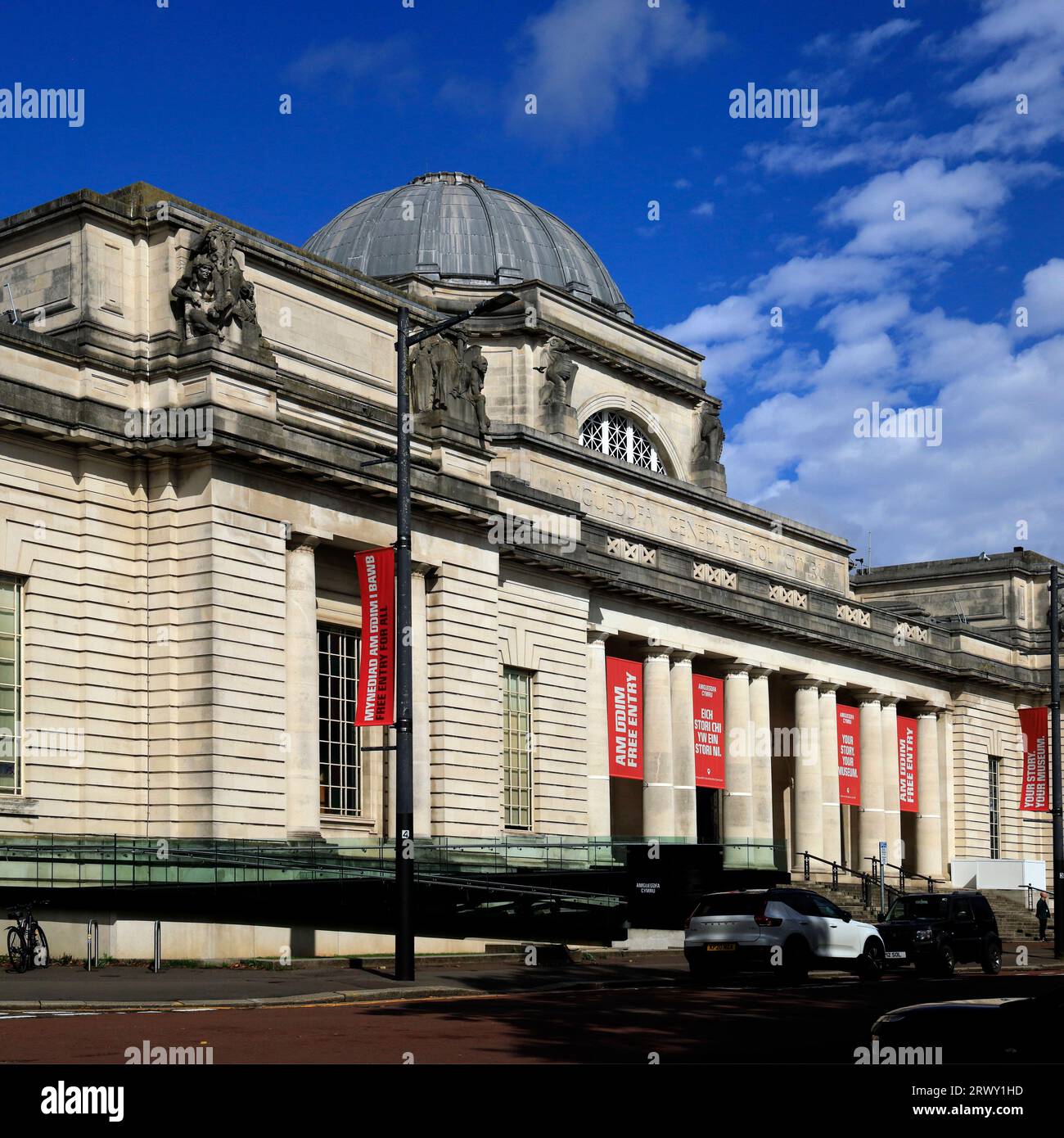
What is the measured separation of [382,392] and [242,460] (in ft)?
27.8

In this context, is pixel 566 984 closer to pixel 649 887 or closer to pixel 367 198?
pixel 649 887

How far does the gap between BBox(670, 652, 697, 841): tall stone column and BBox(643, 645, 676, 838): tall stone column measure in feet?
1.37

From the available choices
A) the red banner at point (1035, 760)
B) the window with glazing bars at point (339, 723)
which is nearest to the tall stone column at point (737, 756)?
the red banner at point (1035, 760)

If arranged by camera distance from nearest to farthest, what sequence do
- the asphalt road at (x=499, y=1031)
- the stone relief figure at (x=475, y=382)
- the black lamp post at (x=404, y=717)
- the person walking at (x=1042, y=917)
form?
the asphalt road at (x=499, y=1031), the black lamp post at (x=404, y=717), the stone relief figure at (x=475, y=382), the person walking at (x=1042, y=917)

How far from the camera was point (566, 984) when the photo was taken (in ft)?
86.3

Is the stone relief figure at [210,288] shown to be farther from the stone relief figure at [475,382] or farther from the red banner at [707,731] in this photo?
the red banner at [707,731]

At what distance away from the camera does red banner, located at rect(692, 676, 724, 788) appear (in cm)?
5384

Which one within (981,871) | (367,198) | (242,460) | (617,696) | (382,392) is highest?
(367,198)

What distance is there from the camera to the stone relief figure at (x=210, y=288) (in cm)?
3591

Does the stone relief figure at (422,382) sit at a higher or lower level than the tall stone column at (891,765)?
higher

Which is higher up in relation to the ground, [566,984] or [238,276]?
[238,276]

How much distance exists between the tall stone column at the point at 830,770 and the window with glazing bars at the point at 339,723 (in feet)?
84.6

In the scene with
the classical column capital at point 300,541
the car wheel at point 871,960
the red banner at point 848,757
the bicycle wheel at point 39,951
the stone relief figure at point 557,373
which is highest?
the stone relief figure at point 557,373
